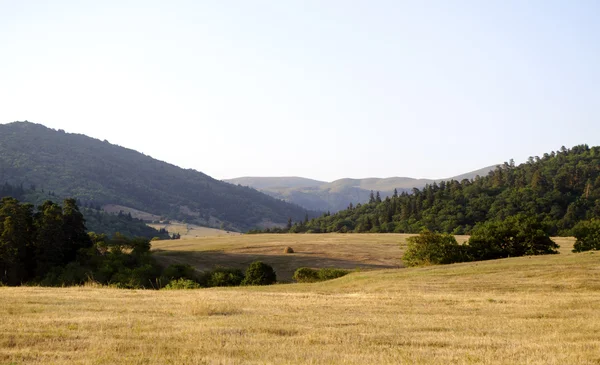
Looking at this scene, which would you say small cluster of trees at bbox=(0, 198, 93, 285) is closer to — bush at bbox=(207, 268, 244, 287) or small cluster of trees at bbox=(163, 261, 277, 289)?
small cluster of trees at bbox=(163, 261, 277, 289)

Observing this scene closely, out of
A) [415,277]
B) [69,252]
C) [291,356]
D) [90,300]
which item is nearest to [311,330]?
[291,356]

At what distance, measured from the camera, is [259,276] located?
188 feet

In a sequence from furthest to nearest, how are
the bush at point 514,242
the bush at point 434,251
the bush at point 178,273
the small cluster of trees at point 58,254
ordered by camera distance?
the bush at point 178,273, the small cluster of trees at point 58,254, the bush at point 514,242, the bush at point 434,251

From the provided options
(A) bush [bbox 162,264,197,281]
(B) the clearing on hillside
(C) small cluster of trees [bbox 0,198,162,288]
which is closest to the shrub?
(A) bush [bbox 162,264,197,281]

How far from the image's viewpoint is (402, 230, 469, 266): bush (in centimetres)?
5416

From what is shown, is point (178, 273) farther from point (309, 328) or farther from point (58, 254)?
point (309, 328)

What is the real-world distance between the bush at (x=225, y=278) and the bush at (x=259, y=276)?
3.35 feet

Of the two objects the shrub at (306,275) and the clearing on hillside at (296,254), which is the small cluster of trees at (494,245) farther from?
the clearing on hillside at (296,254)

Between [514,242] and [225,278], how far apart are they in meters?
29.2

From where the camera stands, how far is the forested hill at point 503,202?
139m

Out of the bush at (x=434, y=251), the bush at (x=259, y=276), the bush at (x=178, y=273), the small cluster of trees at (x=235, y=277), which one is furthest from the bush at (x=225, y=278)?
the bush at (x=434, y=251)

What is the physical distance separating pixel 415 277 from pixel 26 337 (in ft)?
85.7

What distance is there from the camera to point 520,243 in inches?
2213

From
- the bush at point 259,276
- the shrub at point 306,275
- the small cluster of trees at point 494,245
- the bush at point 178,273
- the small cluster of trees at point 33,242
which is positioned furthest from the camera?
the bush at point 178,273
